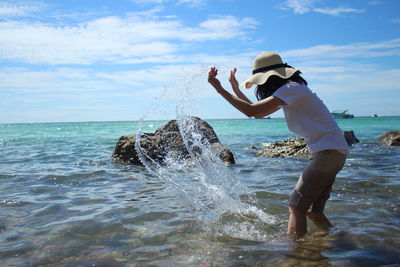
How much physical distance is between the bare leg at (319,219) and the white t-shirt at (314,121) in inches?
37.0

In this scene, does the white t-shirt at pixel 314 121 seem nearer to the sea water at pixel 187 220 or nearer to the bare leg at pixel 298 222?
the bare leg at pixel 298 222

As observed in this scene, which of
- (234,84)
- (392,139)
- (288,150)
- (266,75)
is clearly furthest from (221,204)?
(392,139)

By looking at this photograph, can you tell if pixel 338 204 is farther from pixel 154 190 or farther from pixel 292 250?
pixel 154 190

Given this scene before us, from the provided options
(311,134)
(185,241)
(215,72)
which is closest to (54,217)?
(185,241)

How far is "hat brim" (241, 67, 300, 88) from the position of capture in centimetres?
368

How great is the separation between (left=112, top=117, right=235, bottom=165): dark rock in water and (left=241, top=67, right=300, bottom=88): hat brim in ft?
20.9

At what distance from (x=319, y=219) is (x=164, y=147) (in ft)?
22.0

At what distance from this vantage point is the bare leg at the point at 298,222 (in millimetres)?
3881

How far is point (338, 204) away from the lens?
581 cm

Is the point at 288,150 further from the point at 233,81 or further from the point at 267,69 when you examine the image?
the point at 267,69

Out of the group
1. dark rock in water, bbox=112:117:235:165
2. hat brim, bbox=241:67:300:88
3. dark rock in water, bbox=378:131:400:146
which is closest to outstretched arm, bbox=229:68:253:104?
hat brim, bbox=241:67:300:88

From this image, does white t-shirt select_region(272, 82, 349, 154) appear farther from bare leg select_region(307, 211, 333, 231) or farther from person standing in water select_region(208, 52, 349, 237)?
bare leg select_region(307, 211, 333, 231)

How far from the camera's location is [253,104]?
11.8 ft

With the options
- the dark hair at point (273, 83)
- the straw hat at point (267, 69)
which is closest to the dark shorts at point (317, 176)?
the dark hair at point (273, 83)
